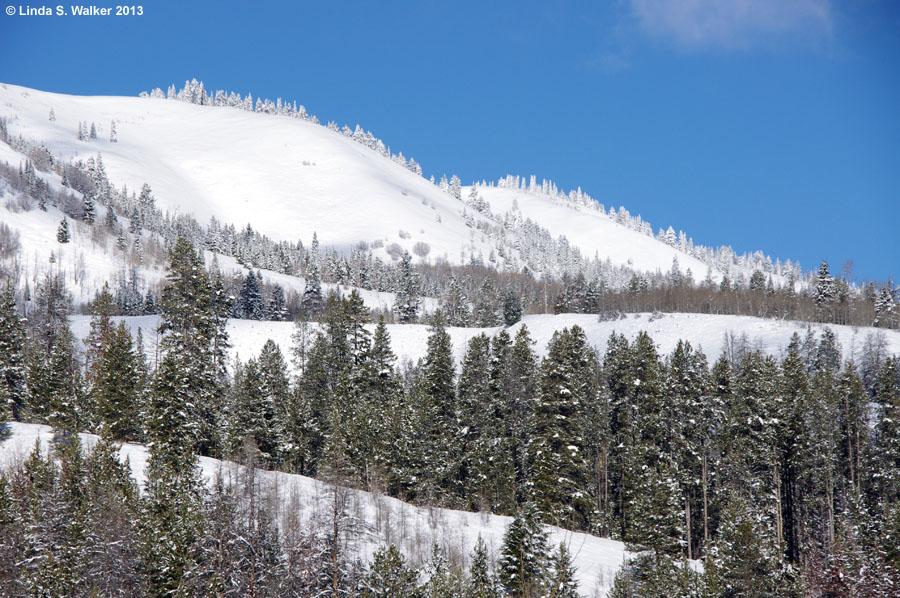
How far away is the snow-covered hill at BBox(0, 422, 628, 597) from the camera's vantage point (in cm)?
3950

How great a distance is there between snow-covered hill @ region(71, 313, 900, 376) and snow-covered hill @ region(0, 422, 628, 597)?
64.2m

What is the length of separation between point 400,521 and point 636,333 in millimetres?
85838

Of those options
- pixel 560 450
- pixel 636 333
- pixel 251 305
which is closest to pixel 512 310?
pixel 636 333

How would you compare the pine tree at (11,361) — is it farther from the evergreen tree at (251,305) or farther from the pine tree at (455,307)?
the pine tree at (455,307)

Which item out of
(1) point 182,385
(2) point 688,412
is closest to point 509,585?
(1) point 182,385

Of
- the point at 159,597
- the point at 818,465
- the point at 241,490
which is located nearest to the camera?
the point at 159,597

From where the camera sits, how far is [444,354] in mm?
64625

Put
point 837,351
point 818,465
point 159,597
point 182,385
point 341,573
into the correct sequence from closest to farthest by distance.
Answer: point 159,597 < point 341,573 < point 182,385 < point 818,465 < point 837,351

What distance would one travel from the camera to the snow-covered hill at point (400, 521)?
39.5 m

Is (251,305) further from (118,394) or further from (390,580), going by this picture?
(390,580)

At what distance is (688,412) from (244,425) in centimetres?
3486

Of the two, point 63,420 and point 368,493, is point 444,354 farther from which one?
point 63,420

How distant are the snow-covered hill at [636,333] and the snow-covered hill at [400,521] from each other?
211 feet

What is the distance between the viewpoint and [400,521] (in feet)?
141
